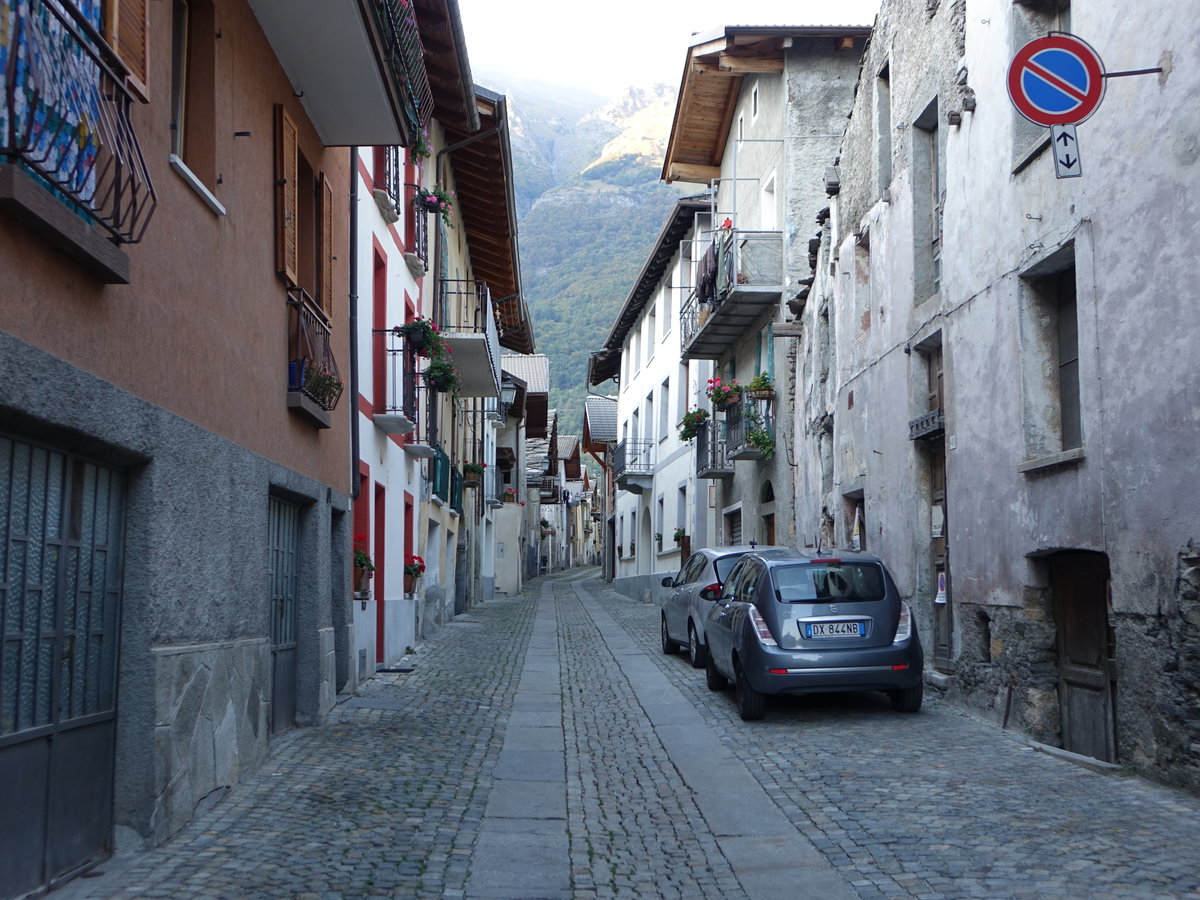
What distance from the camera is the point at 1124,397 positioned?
25.9 ft

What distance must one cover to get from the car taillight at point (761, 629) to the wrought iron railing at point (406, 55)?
5.23m

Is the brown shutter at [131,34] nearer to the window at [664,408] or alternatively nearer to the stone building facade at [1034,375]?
the stone building facade at [1034,375]

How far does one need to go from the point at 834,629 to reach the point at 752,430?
38.0 ft

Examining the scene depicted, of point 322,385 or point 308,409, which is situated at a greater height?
point 322,385

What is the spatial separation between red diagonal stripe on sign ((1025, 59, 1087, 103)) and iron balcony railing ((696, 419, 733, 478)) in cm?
1636

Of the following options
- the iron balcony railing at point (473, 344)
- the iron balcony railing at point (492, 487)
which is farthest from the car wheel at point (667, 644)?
the iron balcony railing at point (492, 487)

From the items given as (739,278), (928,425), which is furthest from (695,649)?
(739,278)

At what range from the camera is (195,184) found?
21.8ft

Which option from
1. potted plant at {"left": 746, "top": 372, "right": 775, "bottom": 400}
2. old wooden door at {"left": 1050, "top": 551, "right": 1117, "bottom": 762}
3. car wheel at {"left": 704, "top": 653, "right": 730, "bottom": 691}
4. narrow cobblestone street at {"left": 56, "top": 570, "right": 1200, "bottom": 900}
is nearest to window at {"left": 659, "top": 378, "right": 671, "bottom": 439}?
potted plant at {"left": 746, "top": 372, "right": 775, "bottom": 400}

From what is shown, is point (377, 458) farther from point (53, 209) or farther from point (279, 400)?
point (53, 209)

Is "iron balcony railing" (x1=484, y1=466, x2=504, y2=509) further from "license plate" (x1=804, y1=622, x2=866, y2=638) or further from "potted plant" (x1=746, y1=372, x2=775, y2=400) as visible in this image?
"license plate" (x1=804, y1=622, x2=866, y2=638)

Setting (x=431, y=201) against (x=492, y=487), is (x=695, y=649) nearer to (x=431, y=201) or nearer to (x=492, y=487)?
(x=431, y=201)

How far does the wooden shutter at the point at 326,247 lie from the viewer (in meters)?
10.2

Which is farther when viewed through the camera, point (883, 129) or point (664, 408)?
point (664, 408)
